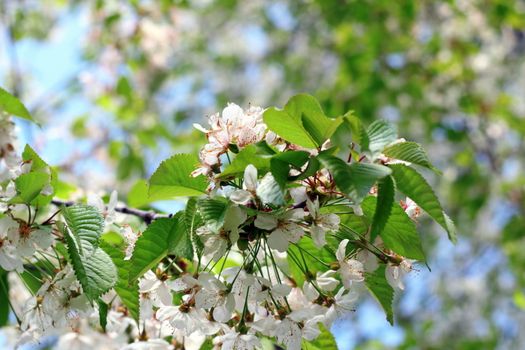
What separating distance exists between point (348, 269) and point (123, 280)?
407mm

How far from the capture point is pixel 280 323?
4.02 ft

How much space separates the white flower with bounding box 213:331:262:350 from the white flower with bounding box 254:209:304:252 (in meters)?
0.19

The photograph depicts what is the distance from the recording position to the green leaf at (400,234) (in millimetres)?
1159

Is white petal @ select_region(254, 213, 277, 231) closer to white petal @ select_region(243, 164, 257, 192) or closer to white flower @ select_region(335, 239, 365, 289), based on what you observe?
white petal @ select_region(243, 164, 257, 192)

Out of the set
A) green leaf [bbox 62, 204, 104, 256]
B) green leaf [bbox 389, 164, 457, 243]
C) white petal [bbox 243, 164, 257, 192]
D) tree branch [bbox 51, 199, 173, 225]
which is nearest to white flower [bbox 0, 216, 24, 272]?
green leaf [bbox 62, 204, 104, 256]

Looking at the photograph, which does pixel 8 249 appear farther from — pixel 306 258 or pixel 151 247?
pixel 306 258

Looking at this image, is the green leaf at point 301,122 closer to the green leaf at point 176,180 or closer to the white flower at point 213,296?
the green leaf at point 176,180

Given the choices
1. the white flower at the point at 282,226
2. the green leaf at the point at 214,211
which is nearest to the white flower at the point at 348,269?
the white flower at the point at 282,226

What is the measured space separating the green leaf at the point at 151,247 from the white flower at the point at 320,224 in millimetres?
223

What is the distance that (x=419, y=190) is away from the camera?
3.55 ft

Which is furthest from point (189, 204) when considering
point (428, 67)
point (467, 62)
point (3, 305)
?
point (467, 62)

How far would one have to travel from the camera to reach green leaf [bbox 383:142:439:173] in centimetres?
110

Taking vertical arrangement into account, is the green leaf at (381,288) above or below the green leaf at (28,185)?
below

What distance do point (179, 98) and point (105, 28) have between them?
354cm
